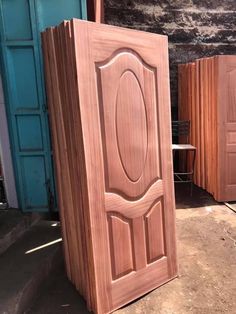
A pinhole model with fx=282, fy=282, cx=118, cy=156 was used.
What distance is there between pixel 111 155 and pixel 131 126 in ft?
0.86

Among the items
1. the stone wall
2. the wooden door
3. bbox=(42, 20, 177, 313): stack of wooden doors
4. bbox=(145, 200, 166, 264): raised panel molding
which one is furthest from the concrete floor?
the stone wall

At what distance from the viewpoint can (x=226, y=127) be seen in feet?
12.7

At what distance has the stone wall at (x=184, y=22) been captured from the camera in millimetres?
4824

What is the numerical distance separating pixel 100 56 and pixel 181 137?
3.57 meters

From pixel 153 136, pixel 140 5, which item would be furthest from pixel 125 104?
pixel 140 5

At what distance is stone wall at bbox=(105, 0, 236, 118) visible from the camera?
4.82 metres

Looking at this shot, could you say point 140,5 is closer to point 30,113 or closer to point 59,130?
point 30,113

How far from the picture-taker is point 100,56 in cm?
178

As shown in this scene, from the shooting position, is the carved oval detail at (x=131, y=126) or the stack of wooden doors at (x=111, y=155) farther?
the carved oval detail at (x=131, y=126)

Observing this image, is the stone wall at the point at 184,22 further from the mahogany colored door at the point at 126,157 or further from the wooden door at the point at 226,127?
the mahogany colored door at the point at 126,157

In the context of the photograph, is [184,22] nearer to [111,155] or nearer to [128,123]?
[128,123]

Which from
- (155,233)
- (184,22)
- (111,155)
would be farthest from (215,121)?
(111,155)

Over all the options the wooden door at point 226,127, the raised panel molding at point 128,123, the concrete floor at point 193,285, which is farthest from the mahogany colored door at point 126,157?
the wooden door at point 226,127

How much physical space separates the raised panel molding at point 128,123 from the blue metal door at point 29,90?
3.74ft
